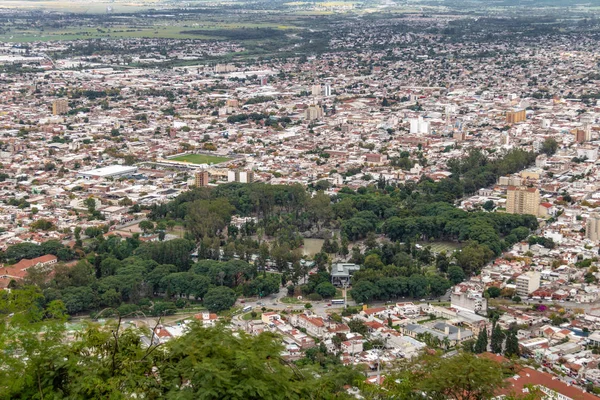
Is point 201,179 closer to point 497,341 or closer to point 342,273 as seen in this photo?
point 342,273

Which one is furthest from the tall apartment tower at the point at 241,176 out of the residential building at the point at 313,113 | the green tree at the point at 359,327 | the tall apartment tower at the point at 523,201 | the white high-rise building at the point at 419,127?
the residential building at the point at 313,113

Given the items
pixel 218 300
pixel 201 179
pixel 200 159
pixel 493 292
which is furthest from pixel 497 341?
pixel 200 159

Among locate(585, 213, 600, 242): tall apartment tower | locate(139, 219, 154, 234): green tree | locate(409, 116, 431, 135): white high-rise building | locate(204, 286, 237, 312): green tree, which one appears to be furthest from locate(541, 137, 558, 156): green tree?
locate(204, 286, 237, 312): green tree

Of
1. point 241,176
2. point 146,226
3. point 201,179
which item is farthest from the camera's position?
point 241,176

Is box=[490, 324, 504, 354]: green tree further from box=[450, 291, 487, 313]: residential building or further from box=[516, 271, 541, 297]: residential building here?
box=[516, 271, 541, 297]: residential building

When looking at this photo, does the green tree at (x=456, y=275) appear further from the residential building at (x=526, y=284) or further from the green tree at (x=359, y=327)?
the green tree at (x=359, y=327)

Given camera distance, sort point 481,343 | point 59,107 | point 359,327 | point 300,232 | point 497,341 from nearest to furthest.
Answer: point 481,343 → point 497,341 → point 359,327 → point 300,232 → point 59,107
